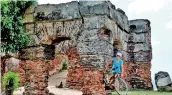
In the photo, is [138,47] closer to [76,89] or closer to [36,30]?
[76,89]

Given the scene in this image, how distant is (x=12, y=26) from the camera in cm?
1040

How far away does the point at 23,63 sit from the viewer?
10586 mm

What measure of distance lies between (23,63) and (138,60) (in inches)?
227

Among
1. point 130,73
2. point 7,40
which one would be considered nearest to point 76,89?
point 130,73

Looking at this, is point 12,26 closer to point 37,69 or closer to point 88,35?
point 37,69

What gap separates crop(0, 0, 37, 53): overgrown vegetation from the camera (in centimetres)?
1009

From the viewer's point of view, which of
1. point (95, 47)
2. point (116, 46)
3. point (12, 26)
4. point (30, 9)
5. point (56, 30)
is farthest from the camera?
point (116, 46)

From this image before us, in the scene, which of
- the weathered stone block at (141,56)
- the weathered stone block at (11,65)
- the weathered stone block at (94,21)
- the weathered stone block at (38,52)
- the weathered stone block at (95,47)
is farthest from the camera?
the weathered stone block at (11,65)

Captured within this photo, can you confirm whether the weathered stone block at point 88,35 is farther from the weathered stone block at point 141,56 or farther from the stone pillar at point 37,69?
the weathered stone block at point 141,56

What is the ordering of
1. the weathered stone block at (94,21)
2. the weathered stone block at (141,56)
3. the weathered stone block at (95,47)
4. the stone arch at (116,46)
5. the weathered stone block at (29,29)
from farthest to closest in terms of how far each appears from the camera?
1. the weathered stone block at (141,56)
2. the stone arch at (116,46)
3. the weathered stone block at (29,29)
4. the weathered stone block at (94,21)
5. the weathered stone block at (95,47)

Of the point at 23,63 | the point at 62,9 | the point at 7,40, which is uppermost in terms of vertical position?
the point at 62,9

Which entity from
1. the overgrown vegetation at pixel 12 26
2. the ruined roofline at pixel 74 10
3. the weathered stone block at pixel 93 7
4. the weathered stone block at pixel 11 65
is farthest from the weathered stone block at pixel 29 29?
the weathered stone block at pixel 11 65

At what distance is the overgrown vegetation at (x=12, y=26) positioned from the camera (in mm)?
10094

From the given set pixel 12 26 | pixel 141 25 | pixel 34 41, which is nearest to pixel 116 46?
pixel 141 25
